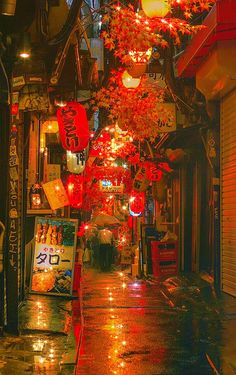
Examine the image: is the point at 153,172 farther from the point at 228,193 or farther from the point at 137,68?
the point at 137,68

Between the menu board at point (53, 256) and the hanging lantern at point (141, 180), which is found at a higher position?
the hanging lantern at point (141, 180)

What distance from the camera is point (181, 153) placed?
67.2ft

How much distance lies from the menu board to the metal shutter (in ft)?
13.8

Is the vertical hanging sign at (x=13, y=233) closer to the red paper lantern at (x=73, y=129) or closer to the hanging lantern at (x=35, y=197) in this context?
the red paper lantern at (x=73, y=129)

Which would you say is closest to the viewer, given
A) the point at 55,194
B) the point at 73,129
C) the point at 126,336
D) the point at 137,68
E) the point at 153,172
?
the point at 126,336

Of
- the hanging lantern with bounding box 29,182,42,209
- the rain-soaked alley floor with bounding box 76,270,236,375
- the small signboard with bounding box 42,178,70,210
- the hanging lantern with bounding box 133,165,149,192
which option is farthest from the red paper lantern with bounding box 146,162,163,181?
the hanging lantern with bounding box 29,182,42,209

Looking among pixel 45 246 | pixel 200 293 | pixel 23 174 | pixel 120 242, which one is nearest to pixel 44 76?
pixel 23 174

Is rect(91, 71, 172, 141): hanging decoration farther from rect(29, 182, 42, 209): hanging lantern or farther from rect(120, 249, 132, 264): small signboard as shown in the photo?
rect(120, 249, 132, 264): small signboard

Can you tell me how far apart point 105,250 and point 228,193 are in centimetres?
1382

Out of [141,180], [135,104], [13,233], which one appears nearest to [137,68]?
[13,233]

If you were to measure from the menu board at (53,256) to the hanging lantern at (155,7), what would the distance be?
6.00 meters

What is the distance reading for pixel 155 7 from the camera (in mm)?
10055

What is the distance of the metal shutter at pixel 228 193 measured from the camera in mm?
13891

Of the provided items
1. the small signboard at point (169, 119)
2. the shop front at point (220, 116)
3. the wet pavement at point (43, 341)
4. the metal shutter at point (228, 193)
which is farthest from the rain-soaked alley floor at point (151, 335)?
the small signboard at point (169, 119)
